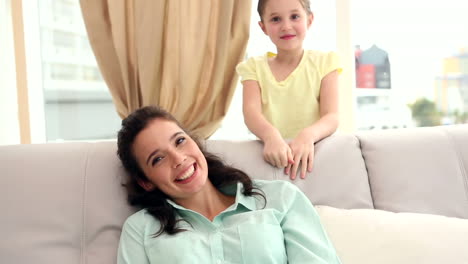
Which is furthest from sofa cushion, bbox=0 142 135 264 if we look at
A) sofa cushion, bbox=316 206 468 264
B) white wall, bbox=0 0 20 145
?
white wall, bbox=0 0 20 145

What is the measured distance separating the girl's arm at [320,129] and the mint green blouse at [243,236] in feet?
0.52

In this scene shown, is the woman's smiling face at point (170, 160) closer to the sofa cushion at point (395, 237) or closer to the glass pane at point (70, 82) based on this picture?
the sofa cushion at point (395, 237)

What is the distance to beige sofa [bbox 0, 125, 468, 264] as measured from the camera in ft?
4.55

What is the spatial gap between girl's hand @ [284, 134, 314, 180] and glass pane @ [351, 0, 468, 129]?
1.34m

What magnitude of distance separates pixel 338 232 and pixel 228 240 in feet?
1.12

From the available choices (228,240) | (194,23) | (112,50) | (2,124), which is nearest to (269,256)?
(228,240)

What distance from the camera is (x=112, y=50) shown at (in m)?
2.63

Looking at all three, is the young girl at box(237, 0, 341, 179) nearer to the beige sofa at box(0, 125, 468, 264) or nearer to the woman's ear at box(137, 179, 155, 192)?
the beige sofa at box(0, 125, 468, 264)

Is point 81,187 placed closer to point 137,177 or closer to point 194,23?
point 137,177

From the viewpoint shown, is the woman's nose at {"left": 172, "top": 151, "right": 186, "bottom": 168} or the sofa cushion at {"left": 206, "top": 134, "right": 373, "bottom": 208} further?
the sofa cushion at {"left": 206, "top": 134, "right": 373, "bottom": 208}

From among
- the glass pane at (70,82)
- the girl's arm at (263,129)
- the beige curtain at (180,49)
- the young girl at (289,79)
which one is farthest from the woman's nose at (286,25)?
the glass pane at (70,82)

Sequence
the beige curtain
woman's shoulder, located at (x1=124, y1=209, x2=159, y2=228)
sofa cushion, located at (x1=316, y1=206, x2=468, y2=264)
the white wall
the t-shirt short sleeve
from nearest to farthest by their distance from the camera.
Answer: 1. sofa cushion, located at (x1=316, y1=206, x2=468, y2=264)
2. woman's shoulder, located at (x1=124, y1=209, x2=159, y2=228)
3. the t-shirt short sleeve
4. the beige curtain
5. the white wall

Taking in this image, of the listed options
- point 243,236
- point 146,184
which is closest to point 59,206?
point 146,184

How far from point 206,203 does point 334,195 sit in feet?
1.44
